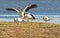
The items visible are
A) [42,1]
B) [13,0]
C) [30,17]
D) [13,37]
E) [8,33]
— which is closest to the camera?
[13,37]

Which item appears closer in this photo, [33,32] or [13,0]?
[33,32]

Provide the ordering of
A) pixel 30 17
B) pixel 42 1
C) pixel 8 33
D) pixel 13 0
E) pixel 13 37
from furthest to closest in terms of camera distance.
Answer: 1. pixel 13 0
2. pixel 42 1
3. pixel 30 17
4. pixel 8 33
5. pixel 13 37

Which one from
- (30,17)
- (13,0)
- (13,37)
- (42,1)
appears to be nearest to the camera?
(13,37)

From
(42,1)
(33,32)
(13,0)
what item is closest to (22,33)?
(33,32)

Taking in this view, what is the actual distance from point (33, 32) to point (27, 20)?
527cm

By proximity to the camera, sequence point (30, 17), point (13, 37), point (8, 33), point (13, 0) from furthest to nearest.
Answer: point (13, 0)
point (30, 17)
point (8, 33)
point (13, 37)

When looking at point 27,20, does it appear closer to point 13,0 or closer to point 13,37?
point 13,37

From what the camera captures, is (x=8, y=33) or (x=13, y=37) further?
(x=8, y=33)

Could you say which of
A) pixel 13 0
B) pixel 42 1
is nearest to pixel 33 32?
pixel 42 1

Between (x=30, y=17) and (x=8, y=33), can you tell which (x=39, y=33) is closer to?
(x=8, y=33)

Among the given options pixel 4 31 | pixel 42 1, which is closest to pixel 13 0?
pixel 42 1

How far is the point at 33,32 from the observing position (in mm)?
10062

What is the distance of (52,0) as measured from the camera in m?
29.3

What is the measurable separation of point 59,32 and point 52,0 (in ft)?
63.9
